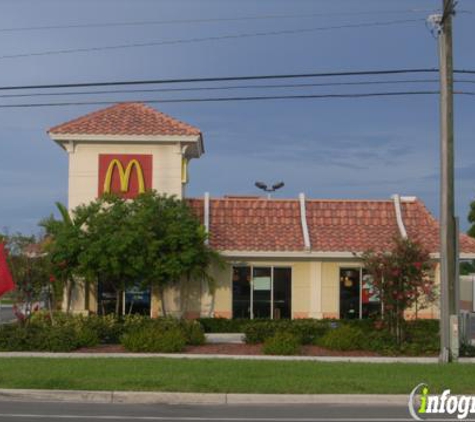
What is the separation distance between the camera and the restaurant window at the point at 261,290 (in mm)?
29359

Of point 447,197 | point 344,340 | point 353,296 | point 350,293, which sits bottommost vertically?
point 344,340

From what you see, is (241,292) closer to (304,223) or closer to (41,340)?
(304,223)

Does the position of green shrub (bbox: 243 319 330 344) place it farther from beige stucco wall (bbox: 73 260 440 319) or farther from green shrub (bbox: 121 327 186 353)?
beige stucco wall (bbox: 73 260 440 319)

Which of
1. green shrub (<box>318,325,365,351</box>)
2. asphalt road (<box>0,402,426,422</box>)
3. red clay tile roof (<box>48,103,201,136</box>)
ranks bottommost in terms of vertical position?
asphalt road (<box>0,402,426,422</box>)

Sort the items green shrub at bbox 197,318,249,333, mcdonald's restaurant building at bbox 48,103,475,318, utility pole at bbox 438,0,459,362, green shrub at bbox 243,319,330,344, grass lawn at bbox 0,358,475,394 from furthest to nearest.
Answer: mcdonald's restaurant building at bbox 48,103,475,318 → green shrub at bbox 197,318,249,333 → green shrub at bbox 243,319,330,344 → utility pole at bbox 438,0,459,362 → grass lawn at bbox 0,358,475,394

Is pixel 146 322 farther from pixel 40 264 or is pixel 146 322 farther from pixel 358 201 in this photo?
pixel 358 201

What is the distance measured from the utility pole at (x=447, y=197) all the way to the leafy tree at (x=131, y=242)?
923 centimetres

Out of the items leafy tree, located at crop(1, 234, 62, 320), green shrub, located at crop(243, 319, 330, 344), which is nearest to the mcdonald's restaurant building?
leafy tree, located at crop(1, 234, 62, 320)

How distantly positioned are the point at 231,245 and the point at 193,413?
52.6 ft

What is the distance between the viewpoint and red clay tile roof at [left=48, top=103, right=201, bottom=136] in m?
28.9

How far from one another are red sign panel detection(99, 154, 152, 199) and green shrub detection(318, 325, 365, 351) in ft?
32.2

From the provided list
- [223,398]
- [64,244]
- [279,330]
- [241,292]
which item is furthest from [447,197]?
[64,244]

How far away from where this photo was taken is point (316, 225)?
30.0 meters

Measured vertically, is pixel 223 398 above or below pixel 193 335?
below
